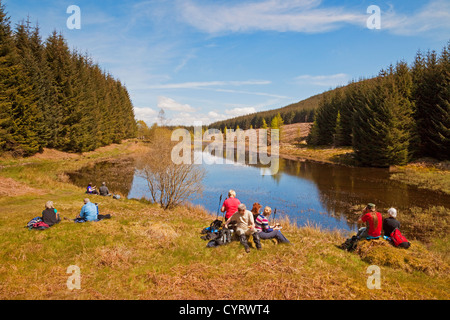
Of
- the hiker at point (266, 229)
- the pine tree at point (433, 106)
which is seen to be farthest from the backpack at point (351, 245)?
the pine tree at point (433, 106)

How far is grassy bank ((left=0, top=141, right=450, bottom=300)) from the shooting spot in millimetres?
→ 6332

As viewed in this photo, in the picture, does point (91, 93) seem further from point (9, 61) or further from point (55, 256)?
point (55, 256)

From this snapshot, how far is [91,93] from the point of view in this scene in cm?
5725

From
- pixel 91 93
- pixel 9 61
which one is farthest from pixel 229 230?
pixel 91 93

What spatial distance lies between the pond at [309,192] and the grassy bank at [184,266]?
7927 millimetres

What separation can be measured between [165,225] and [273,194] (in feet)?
55.1

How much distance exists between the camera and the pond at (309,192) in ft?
64.1

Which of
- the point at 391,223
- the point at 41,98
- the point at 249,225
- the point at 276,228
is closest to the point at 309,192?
the point at 391,223

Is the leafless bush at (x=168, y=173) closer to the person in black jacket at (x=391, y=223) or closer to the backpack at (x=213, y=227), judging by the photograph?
the backpack at (x=213, y=227)

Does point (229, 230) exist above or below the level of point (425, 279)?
above

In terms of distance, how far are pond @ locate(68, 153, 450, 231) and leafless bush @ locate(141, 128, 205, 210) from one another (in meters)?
2.65

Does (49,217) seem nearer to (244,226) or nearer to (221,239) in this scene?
(221,239)
